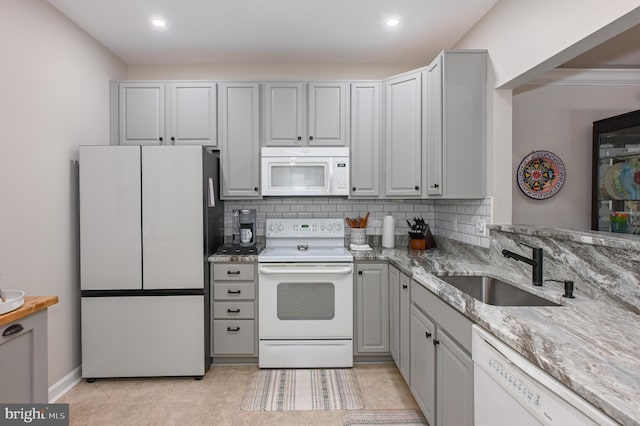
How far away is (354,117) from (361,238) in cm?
112

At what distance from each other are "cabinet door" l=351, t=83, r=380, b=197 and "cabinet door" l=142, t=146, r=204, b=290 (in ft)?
4.39

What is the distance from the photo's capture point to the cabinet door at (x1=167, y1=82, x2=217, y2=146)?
3191 mm

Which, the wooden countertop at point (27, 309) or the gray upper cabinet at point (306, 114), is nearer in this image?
the wooden countertop at point (27, 309)

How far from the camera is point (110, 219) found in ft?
8.78

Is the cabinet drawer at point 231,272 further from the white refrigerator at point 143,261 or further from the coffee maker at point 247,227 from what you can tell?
the coffee maker at point 247,227

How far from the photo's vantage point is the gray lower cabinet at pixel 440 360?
155 cm

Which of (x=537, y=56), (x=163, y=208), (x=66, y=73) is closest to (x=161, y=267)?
(x=163, y=208)

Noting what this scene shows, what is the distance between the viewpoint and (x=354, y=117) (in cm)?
320

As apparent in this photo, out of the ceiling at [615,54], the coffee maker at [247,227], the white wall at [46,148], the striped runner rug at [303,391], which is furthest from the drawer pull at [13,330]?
the ceiling at [615,54]

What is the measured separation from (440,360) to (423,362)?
29 centimetres

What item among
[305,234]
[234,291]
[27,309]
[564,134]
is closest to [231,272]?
[234,291]

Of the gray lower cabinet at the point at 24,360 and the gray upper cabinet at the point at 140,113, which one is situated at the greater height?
the gray upper cabinet at the point at 140,113

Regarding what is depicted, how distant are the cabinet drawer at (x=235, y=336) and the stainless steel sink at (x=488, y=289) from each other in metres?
1.61

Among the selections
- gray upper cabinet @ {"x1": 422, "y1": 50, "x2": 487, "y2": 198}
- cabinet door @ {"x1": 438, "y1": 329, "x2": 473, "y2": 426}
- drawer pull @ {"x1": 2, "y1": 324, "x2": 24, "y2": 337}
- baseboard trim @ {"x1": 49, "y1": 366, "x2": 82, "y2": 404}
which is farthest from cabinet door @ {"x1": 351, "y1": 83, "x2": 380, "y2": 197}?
baseboard trim @ {"x1": 49, "y1": 366, "x2": 82, "y2": 404}
